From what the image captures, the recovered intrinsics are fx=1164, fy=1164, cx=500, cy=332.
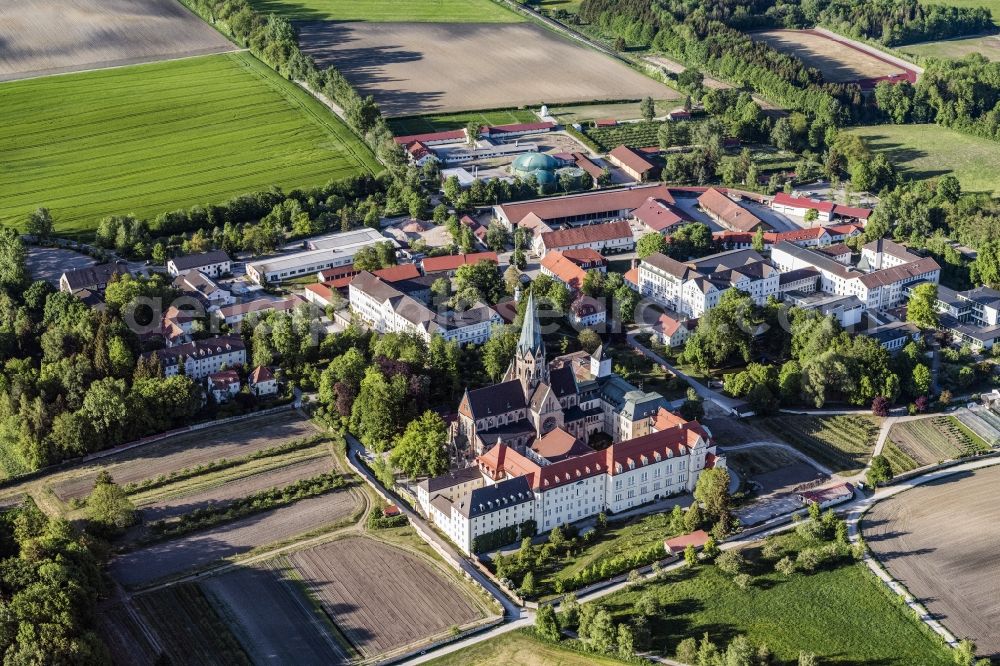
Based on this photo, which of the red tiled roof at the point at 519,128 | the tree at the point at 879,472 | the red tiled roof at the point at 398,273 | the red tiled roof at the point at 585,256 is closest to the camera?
the tree at the point at 879,472

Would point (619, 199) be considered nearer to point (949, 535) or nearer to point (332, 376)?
point (332, 376)

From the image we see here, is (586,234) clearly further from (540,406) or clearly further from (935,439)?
(935,439)

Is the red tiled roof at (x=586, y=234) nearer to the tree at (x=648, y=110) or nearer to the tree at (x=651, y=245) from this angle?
the tree at (x=651, y=245)

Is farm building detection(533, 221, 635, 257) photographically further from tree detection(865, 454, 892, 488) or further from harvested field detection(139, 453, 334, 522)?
tree detection(865, 454, 892, 488)

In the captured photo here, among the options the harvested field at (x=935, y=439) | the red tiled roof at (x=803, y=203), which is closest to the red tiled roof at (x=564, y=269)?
the red tiled roof at (x=803, y=203)

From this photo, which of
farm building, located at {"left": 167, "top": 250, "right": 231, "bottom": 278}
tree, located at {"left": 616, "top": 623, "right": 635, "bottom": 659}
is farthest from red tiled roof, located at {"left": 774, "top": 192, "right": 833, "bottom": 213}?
tree, located at {"left": 616, "top": 623, "right": 635, "bottom": 659}
